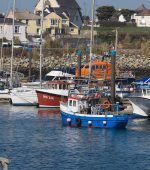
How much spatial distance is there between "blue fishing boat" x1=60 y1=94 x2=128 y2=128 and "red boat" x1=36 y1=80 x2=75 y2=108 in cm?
818

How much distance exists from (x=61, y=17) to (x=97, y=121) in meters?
66.3

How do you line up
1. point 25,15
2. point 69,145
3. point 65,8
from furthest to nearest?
1. point 65,8
2. point 25,15
3. point 69,145

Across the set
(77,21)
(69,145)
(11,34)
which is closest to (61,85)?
(69,145)

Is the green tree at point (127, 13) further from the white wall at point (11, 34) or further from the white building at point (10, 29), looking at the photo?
the white wall at point (11, 34)

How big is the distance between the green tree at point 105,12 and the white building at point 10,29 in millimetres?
23282

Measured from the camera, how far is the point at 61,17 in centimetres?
10606

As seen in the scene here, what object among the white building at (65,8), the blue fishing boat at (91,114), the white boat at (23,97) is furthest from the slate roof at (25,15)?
the blue fishing boat at (91,114)

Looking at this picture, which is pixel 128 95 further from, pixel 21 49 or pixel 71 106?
pixel 21 49

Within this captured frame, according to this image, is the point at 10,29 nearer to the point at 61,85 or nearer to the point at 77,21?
the point at 77,21

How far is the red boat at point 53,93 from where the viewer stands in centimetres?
5084

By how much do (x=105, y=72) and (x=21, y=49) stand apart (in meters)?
33.7

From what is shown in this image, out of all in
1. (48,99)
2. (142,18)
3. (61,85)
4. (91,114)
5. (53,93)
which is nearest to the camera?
(91,114)

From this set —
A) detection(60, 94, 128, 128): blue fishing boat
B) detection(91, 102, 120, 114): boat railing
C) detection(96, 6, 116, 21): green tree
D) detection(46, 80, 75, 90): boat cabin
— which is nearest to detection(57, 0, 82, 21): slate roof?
detection(96, 6, 116, 21): green tree

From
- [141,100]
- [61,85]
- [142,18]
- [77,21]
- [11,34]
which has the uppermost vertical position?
[142,18]
